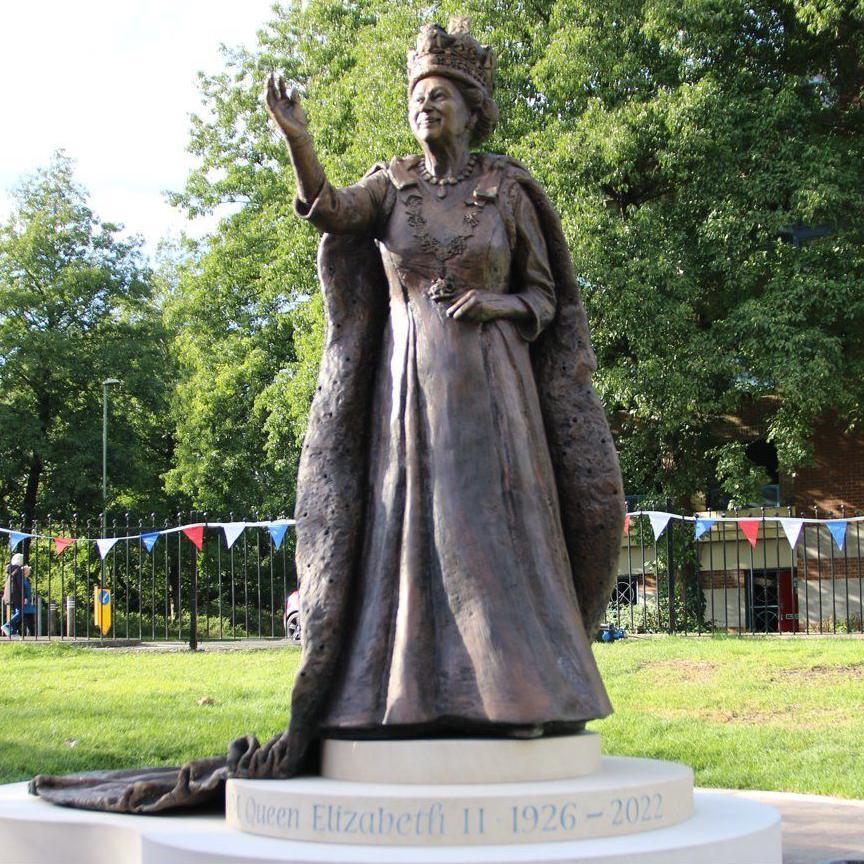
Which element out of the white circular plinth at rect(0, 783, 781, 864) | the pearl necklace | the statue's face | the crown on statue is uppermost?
the crown on statue

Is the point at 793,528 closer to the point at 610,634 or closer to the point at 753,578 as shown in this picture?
the point at 610,634

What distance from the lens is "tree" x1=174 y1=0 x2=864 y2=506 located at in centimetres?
2138

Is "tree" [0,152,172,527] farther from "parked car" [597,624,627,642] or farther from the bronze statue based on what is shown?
the bronze statue

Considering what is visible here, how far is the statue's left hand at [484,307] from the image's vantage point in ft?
17.9

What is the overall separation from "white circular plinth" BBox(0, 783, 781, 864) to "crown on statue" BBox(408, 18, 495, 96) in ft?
10.4

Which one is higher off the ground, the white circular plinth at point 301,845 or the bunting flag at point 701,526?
the bunting flag at point 701,526

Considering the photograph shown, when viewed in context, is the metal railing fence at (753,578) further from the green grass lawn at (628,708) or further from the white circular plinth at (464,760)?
the white circular plinth at (464,760)

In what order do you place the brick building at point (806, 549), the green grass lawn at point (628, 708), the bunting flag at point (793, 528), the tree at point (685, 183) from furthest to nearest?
the brick building at point (806, 549)
the tree at point (685, 183)
the bunting flag at point (793, 528)
the green grass lawn at point (628, 708)

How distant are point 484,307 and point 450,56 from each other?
3.64 ft

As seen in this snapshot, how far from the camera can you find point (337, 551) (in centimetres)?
537

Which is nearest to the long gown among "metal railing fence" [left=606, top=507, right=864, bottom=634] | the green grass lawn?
the green grass lawn

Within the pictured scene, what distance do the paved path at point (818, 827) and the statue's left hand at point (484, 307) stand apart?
108 inches

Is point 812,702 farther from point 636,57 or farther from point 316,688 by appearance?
point 636,57

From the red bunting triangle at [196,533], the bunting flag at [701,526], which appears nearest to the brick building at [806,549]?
the bunting flag at [701,526]
